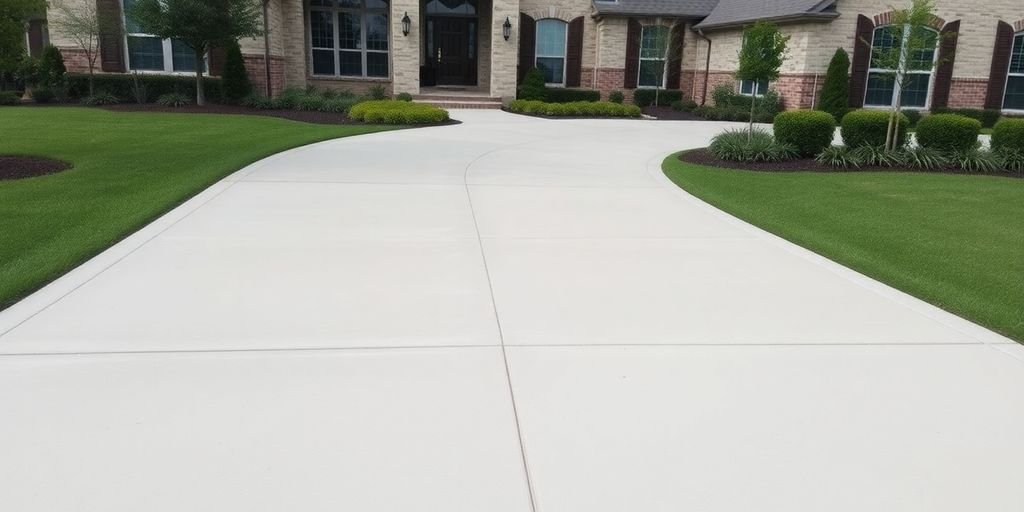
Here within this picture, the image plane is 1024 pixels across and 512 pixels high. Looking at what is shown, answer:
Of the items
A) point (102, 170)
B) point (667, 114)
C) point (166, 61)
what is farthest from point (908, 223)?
point (166, 61)

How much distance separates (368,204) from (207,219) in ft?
5.78

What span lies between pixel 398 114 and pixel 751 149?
8.86 metres

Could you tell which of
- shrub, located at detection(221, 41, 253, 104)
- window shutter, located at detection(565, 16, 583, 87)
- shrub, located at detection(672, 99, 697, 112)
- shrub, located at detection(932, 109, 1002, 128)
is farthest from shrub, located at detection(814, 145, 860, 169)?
shrub, located at detection(221, 41, 253, 104)

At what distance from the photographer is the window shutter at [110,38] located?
72.4ft

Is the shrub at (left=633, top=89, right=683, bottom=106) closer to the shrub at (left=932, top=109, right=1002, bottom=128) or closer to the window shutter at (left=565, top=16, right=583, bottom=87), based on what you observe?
the window shutter at (left=565, top=16, right=583, bottom=87)

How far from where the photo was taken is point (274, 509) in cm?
280

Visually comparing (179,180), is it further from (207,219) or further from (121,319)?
(121,319)

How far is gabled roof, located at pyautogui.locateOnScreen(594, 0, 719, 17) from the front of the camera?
2616cm

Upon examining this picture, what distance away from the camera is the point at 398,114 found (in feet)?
59.6

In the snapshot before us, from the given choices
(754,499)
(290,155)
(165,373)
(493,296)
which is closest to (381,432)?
(165,373)

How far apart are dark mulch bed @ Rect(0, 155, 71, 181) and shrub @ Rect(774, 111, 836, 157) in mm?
11773

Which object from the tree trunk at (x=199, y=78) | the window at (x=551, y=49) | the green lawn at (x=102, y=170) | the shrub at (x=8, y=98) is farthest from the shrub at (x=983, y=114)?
the shrub at (x=8, y=98)

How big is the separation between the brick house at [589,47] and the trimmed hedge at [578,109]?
281cm

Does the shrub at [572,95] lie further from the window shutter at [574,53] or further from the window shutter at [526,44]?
the window shutter at [526,44]
